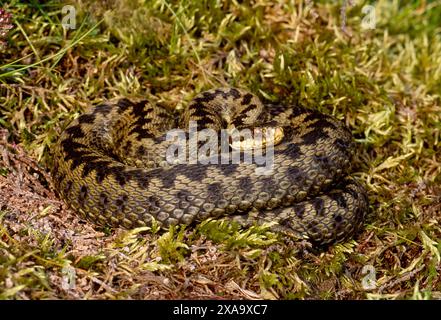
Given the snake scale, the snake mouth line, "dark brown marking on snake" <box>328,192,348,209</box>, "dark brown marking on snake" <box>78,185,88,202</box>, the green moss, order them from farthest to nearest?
the snake mouth line < "dark brown marking on snake" <box>328,192,348,209</box> < "dark brown marking on snake" <box>78,185,88,202</box> < the snake scale < the green moss

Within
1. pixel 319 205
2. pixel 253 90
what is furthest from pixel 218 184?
pixel 253 90

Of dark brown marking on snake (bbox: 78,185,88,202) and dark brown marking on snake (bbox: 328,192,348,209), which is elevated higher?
dark brown marking on snake (bbox: 78,185,88,202)

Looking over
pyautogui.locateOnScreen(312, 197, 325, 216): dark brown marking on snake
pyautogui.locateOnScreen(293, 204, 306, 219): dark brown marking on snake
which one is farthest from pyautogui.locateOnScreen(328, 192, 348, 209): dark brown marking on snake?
pyautogui.locateOnScreen(293, 204, 306, 219): dark brown marking on snake

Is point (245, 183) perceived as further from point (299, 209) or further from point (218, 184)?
point (299, 209)

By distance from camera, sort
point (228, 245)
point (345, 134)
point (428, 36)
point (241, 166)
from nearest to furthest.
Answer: point (228, 245), point (241, 166), point (345, 134), point (428, 36)

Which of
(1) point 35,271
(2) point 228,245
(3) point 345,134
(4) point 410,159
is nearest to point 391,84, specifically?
(4) point 410,159

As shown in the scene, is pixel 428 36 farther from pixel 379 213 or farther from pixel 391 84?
pixel 379 213

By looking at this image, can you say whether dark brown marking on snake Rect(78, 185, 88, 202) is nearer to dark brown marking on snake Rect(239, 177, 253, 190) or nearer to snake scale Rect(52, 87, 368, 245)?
snake scale Rect(52, 87, 368, 245)

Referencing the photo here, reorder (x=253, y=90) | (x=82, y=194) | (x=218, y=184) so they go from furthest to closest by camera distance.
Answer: (x=253, y=90)
(x=82, y=194)
(x=218, y=184)
